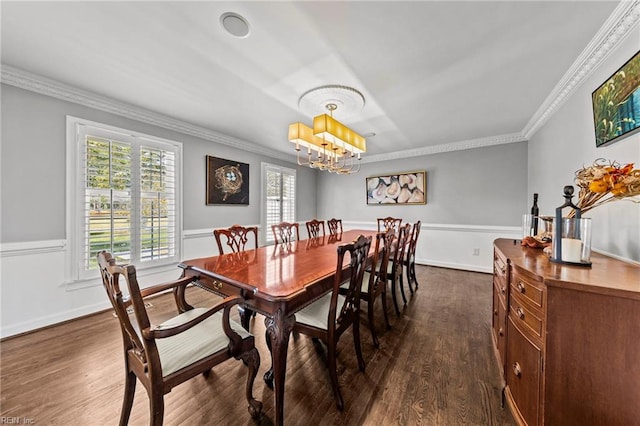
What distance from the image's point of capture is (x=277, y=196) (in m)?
5.15

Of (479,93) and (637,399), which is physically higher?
(479,93)

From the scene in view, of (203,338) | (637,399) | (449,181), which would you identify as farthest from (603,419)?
(449,181)

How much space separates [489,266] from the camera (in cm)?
416

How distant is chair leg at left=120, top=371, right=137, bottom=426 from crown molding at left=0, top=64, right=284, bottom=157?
A: 9.80 feet

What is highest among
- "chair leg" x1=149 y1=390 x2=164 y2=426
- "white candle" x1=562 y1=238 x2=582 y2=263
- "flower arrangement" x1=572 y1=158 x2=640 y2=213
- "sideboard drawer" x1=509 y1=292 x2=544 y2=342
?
"flower arrangement" x1=572 y1=158 x2=640 y2=213

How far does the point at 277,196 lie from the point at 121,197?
277cm

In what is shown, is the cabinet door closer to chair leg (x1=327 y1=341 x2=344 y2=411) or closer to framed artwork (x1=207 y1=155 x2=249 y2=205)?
chair leg (x1=327 y1=341 x2=344 y2=411)

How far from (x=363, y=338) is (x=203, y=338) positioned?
4.91 feet

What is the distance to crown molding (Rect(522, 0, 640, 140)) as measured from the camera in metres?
1.43

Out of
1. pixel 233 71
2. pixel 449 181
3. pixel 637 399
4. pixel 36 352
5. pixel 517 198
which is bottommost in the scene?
pixel 36 352

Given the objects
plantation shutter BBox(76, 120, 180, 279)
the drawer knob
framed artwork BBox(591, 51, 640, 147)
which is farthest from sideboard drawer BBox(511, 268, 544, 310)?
plantation shutter BBox(76, 120, 180, 279)

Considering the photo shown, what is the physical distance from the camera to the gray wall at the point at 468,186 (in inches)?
156

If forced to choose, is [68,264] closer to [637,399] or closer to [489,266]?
[637,399]

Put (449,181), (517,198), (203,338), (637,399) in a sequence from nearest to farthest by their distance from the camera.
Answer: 1. (637,399)
2. (203,338)
3. (517,198)
4. (449,181)
